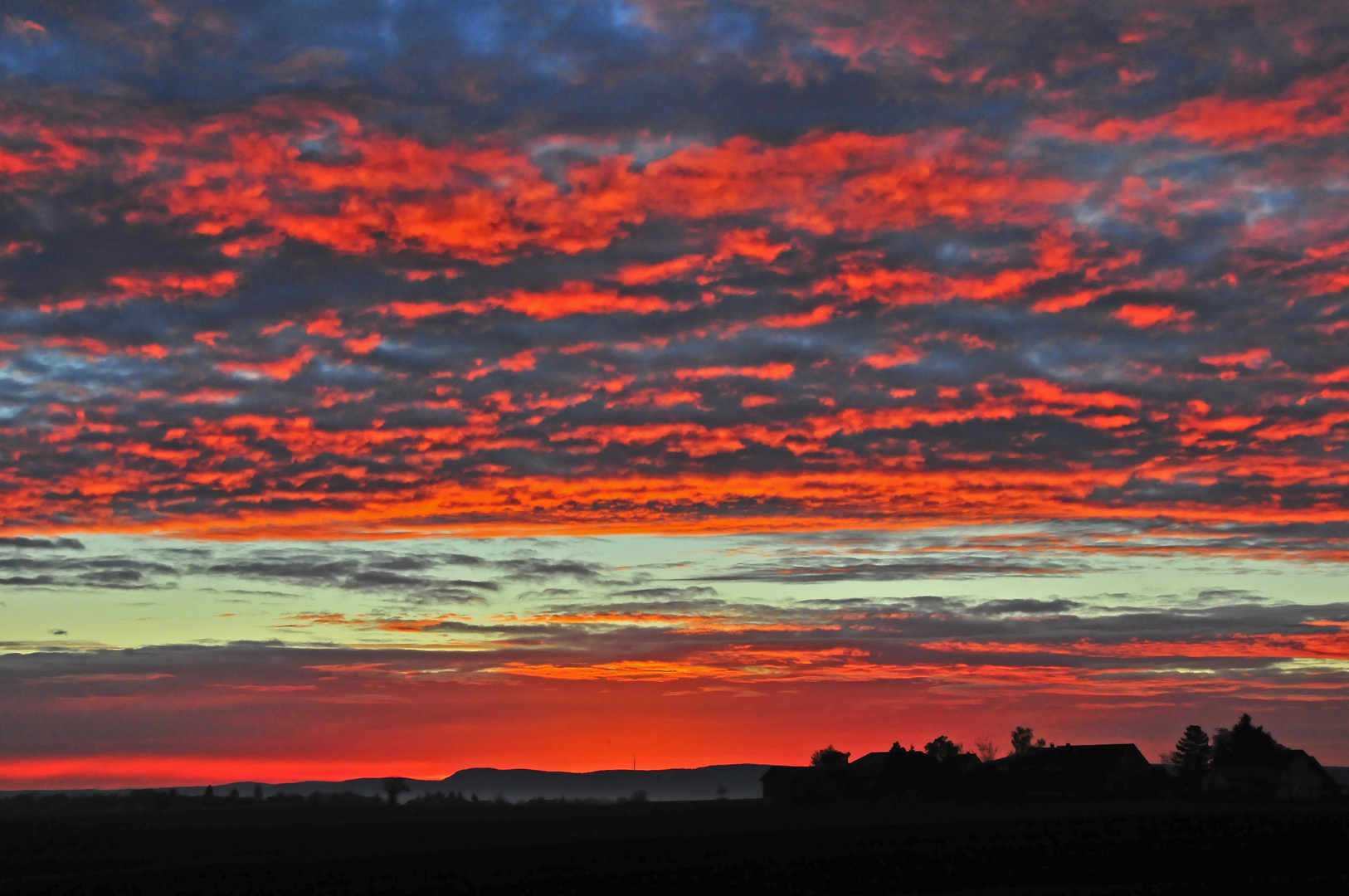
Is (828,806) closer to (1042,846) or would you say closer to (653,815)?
(653,815)

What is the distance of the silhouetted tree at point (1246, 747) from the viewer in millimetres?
135375

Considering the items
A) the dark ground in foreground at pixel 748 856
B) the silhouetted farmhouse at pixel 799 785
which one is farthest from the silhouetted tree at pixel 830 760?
the dark ground in foreground at pixel 748 856

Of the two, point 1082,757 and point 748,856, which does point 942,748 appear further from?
point 748,856

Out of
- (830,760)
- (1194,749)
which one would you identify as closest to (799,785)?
(830,760)

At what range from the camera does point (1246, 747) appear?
140625mm

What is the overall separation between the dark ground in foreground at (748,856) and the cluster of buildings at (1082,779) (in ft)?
96.9

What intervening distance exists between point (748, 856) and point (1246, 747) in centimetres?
10330

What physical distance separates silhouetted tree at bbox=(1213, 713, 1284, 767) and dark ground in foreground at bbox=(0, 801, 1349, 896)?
40733mm

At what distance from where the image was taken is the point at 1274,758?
5202 inches

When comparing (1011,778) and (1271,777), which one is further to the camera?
(1011,778)

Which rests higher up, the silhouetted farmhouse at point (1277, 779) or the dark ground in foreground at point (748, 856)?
the silhouetted farmhouse at point (1277, 779)

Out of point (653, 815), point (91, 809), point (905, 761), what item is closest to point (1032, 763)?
point (905, 761)

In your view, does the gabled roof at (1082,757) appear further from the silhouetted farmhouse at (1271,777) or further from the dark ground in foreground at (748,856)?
the dark ground in foreground at (748,856)

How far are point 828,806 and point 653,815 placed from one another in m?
19.4
